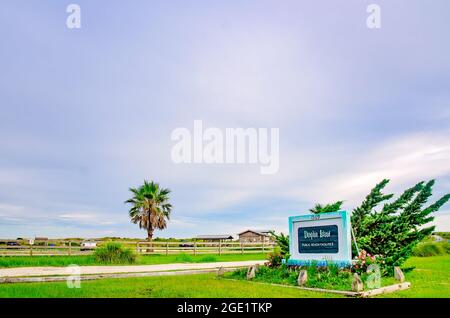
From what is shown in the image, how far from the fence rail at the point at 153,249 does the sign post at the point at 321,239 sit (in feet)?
36.9

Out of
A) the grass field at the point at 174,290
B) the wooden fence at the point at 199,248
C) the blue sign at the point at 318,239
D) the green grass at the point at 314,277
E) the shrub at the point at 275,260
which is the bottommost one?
the wooden fence at the point at 199,248

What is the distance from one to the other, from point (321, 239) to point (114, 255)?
10640mm

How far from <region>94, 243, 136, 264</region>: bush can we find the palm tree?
18.5 metres

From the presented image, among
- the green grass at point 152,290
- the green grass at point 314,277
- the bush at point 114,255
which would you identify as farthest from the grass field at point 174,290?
the bush at point 114,255

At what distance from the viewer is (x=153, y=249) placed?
2864cm

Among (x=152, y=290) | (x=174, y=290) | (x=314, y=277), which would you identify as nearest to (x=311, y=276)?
(x=314, y=277)

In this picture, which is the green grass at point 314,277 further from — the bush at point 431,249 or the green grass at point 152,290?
the bush at point 431,249

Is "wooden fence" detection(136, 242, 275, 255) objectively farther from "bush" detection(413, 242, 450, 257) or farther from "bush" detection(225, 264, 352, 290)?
"bush" detection(225, 264, 352, 290)

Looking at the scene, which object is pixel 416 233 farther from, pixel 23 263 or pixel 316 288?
pixel 23 263

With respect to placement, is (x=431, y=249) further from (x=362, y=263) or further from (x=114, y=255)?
(x=114, y=255)

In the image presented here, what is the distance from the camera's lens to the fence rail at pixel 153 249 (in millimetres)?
23875

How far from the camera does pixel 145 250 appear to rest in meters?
28.1
